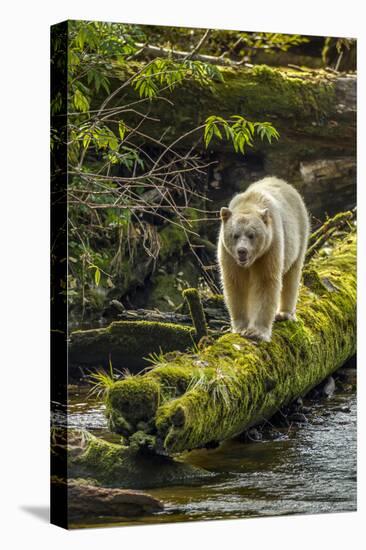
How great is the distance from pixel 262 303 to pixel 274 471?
1.48m

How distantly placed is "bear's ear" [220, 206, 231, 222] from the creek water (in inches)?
78.0

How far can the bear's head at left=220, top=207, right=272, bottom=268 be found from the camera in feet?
32.5

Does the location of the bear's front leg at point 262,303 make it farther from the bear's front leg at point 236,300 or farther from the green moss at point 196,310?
the green moss at point 196,310

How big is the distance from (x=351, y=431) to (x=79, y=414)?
115 inches

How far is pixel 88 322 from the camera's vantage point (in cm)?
946

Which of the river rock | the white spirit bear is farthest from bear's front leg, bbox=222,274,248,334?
the river rock

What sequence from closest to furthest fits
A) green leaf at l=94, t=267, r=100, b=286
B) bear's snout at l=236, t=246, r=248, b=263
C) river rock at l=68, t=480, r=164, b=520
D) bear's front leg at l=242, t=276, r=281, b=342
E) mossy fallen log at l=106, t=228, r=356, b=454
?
river rock at l=68, t=480, r=164, b=520 < mossy fallen log at l=106, t=228, r=356, b=454 < green leaf at l=94, t=267, r=100, b=286 < bear's snout at l=236, t=246, r=248, b=263 < bear's front leg at l=242, t=276, r=281, b=342

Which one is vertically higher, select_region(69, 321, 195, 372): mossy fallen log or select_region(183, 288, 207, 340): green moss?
select_region(183, 288, 207, 340): green moss

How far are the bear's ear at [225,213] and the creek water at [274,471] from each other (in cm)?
198

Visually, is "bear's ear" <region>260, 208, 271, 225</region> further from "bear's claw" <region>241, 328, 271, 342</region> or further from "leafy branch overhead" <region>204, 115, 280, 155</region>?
"bear's claw" <region>241, 328, 271, 342</region>

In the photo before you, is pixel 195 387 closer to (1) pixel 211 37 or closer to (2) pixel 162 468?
(2) pixel 162 468

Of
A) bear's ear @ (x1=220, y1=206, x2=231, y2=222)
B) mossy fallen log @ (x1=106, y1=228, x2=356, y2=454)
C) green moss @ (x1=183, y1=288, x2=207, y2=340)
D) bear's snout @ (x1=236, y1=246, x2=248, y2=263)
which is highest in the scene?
bear's ear @ (x1=220, y1=206, x2=231, y2=222)

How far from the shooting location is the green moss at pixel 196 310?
10.0 metres

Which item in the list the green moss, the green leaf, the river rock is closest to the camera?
the river rock
